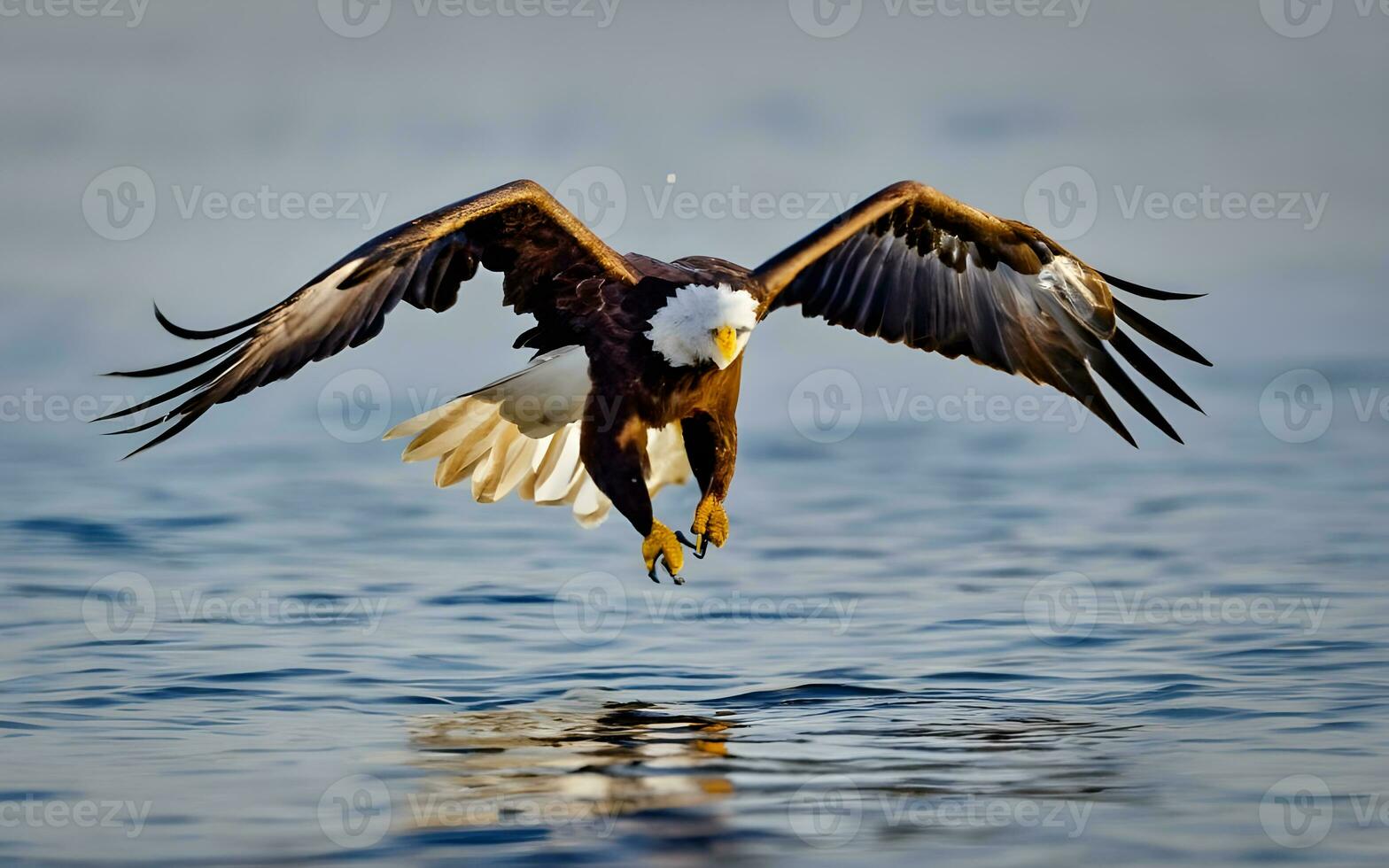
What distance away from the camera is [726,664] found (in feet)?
22.3

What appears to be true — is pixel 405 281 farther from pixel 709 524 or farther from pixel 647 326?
pixel 709 524

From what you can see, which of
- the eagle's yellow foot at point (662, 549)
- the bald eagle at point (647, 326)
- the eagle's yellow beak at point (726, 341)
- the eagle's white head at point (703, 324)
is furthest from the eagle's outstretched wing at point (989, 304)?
the eagle's yellow foot at point (662, 549)

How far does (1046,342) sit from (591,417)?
2050 mm

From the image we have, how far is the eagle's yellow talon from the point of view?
682cm

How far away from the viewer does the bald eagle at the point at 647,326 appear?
19.8 ft

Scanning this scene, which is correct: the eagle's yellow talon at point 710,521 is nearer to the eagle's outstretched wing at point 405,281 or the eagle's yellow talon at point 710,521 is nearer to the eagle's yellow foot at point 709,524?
the eagle's yellow foot at point 709,524

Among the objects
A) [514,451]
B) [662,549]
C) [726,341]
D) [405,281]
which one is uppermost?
[405,281]

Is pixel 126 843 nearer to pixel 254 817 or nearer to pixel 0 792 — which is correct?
pixel 254 817

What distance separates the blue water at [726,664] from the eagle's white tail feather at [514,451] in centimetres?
52

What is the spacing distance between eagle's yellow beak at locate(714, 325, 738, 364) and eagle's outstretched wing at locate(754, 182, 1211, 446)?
1.11 meters

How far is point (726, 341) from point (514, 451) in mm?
1651

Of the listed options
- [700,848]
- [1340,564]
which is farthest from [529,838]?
[1340,564]

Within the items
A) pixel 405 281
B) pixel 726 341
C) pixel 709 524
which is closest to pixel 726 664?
pixel 709 524

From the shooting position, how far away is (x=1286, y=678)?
622 cm
